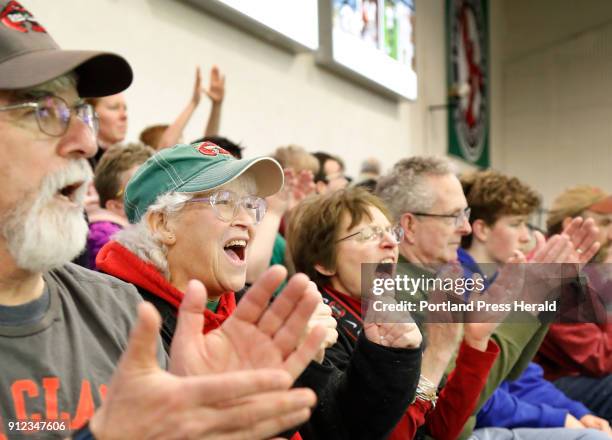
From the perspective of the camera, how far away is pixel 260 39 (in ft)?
15.1

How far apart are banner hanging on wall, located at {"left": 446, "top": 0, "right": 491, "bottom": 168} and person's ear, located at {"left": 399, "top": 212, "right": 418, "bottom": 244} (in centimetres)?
555

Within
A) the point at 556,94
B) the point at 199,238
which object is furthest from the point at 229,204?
the point at 556,94

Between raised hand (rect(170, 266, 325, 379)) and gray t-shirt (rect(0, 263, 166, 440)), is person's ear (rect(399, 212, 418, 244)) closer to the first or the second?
gray t-shirt (rect(0, 263, 166, 440))

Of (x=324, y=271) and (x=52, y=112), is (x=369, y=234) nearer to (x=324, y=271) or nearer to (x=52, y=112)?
(x=324, y=271)

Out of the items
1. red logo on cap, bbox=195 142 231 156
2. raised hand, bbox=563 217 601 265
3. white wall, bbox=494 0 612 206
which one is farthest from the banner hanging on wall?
red logo on cap, bbox=195 142 231 156

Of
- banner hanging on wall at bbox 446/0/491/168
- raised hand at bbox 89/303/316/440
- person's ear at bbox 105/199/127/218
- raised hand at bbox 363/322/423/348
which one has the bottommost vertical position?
raised hand at bbox 363/322/423/348

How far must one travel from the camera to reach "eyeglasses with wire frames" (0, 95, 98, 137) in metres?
1.10

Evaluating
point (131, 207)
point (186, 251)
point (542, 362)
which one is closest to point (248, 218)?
point (186, 251)

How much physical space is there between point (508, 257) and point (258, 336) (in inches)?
76.0

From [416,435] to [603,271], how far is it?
1084 millimetres

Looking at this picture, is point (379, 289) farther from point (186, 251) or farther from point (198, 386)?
point (198, 386)

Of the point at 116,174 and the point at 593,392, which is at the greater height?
the point at 116,174

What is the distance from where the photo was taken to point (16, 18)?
1.12 metres

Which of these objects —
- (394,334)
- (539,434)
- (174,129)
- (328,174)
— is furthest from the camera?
(328,174)
